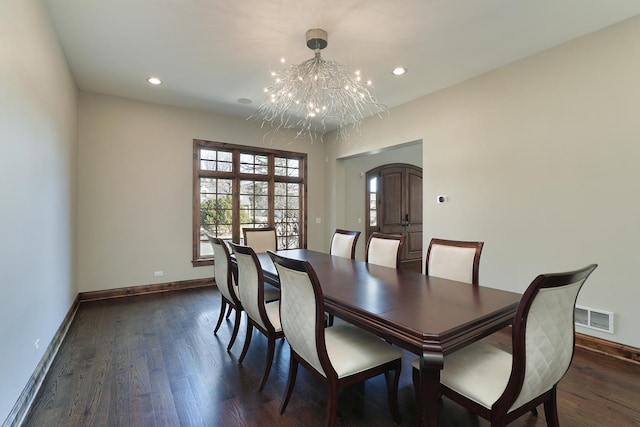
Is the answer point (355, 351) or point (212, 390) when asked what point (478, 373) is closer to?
point (355, 351)

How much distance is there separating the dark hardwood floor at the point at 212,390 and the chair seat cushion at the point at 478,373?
1.60 ft

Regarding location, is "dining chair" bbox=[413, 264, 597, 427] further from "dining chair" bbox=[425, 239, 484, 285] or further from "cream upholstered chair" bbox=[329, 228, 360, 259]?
"cream upholstered chair" bbox=[329, 228, 360, 259]

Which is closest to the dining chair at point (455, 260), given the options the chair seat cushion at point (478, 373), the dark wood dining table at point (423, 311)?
the dark wood dining table at point (423, 311)

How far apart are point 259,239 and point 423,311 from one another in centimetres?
291

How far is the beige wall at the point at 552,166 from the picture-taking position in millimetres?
2590

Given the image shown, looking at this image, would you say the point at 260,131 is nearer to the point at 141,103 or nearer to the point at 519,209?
the point at 141,103

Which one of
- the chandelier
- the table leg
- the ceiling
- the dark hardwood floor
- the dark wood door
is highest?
the ceiling

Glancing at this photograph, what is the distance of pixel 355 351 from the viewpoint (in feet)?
5.72

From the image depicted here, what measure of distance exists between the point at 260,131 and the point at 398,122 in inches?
100

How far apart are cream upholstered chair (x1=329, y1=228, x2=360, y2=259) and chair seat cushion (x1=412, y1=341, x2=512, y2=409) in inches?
73.4

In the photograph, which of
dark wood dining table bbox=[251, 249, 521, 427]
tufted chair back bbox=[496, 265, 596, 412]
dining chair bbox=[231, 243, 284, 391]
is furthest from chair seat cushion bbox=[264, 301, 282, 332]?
tufted chair back bbox=[496, 265, 596, 412]

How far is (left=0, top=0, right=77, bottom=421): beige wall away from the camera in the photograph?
1.68 m

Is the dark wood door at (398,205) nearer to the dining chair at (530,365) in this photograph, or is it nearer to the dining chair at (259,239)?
the dining chair at (259,239)

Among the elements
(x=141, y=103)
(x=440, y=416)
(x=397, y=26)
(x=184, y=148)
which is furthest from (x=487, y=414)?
(x=141, y=103)
